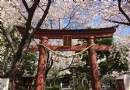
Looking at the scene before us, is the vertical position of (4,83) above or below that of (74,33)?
below

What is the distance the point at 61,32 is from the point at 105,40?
30.6 ft

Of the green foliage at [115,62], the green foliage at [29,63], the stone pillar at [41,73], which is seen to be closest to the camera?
the stone pillar at [41,73]

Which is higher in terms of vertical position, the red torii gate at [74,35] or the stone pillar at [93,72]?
the red torii gate at [74,35]

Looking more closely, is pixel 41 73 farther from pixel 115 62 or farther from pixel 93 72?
pixel 115 62

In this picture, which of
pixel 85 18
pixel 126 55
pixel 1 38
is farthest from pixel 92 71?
pixel 126 55

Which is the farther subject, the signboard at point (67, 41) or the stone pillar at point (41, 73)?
the signboard at point (67, 41)

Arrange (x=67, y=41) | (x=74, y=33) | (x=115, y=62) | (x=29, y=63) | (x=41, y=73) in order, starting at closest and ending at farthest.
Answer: (x=41, y=73) < (x=67, y=41) < (x=74, y=33) < (x=115, y=62) < (x=29, y=63)

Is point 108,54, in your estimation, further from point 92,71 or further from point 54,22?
point 92,71

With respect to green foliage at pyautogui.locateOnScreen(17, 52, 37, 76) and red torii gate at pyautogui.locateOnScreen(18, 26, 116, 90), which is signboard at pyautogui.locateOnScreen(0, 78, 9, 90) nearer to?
red torii gate at pyautogui.locateOnScreen(18, 26, 116, 90)

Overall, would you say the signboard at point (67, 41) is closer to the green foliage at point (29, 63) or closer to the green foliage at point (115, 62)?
the green foliage at point (115, 62)

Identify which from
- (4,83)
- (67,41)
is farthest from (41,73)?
(4,83)

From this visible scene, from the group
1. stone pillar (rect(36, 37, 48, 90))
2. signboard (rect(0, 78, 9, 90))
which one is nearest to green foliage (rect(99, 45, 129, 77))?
stone pillar (rect(36, 37, 48, 90))

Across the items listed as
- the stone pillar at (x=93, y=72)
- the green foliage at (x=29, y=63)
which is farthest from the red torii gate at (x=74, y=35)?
the green foliage at (x=29, y=63)

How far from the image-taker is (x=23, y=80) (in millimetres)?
23234
